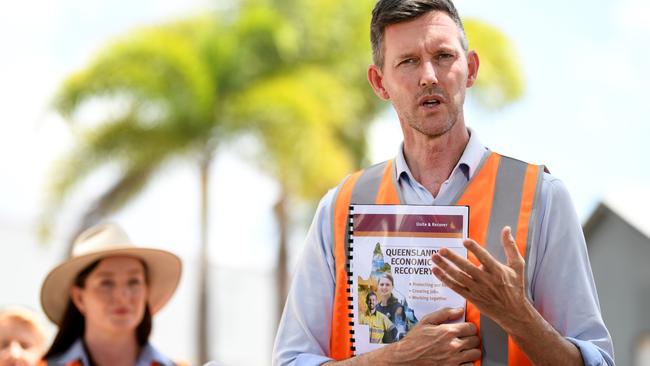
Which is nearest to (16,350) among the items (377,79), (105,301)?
(105,301)

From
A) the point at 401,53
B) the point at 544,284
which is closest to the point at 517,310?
the point at 544,284

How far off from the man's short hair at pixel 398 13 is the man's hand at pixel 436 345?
0.75 m

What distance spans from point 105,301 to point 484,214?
247cm

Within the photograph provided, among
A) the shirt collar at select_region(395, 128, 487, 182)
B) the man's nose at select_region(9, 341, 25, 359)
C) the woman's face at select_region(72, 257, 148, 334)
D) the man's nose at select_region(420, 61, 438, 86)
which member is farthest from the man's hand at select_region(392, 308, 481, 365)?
the man's nose at select_region(9, 341, 25, 359)

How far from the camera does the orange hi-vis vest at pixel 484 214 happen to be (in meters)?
2.94

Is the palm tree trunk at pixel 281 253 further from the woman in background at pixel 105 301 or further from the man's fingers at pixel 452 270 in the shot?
the man's fingers at pixel 452 270

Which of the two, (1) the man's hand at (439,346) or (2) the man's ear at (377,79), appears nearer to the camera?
(1) the man's hand at (439,346)

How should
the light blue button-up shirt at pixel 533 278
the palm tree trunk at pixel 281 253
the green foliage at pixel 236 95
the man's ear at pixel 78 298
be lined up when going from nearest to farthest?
1. the light blue button-up shirt at pixel 533 278
2. the man's ear at pixel 78 298
3. the green foliage at pixel 236 95
4. the palm tree trunk at pixel 281 253

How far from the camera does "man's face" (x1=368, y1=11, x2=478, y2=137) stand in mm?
3018

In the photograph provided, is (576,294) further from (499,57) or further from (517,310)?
(499,57)

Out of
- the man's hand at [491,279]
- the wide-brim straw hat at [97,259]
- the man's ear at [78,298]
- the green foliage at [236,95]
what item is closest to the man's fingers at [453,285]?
the man's hand at [491,279]

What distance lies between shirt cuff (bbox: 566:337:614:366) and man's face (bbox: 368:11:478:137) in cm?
66

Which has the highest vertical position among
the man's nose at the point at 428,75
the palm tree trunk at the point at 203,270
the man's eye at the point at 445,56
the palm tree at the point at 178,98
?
the palm tree at the point at 178,98

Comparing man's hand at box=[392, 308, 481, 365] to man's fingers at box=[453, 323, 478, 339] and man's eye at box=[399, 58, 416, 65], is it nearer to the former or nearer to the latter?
man's fingers at box=[453, 323, 478, 339]
